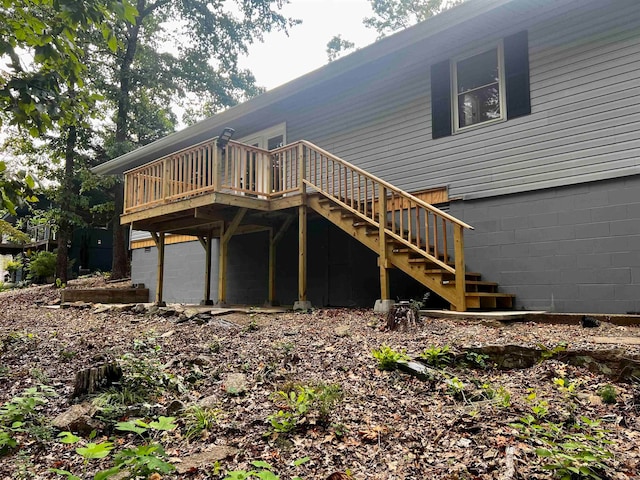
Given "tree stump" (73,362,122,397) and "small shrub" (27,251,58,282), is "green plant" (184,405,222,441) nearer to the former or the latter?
"tree stump" (73,362,122,397)

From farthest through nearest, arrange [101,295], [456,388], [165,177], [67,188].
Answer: [67,188], [101,295], [165,177], [456,388]

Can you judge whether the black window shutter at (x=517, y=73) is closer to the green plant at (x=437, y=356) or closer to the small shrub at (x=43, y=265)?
the green plant at (x=437, y=356)

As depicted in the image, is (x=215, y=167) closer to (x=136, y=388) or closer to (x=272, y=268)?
(x=272, y=268)

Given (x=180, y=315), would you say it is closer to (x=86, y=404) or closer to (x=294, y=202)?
(x=294, y=202)

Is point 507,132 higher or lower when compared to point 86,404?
higher

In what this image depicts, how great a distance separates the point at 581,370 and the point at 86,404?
350 cm

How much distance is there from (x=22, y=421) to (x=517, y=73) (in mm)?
6907

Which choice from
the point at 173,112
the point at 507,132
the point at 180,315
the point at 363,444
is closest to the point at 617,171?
the point at 507,132

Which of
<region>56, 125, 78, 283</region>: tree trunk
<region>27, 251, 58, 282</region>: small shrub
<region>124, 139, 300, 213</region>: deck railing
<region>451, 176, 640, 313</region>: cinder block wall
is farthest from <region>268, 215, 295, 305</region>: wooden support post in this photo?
<region>27, 251, 58, 282</region>: small shrub

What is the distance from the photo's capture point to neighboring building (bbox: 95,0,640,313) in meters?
5.65

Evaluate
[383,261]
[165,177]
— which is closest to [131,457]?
[383,261]

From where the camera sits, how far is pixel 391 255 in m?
6.37

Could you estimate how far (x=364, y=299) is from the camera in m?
8.14

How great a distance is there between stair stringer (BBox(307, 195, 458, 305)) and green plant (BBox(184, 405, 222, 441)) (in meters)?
3.63
